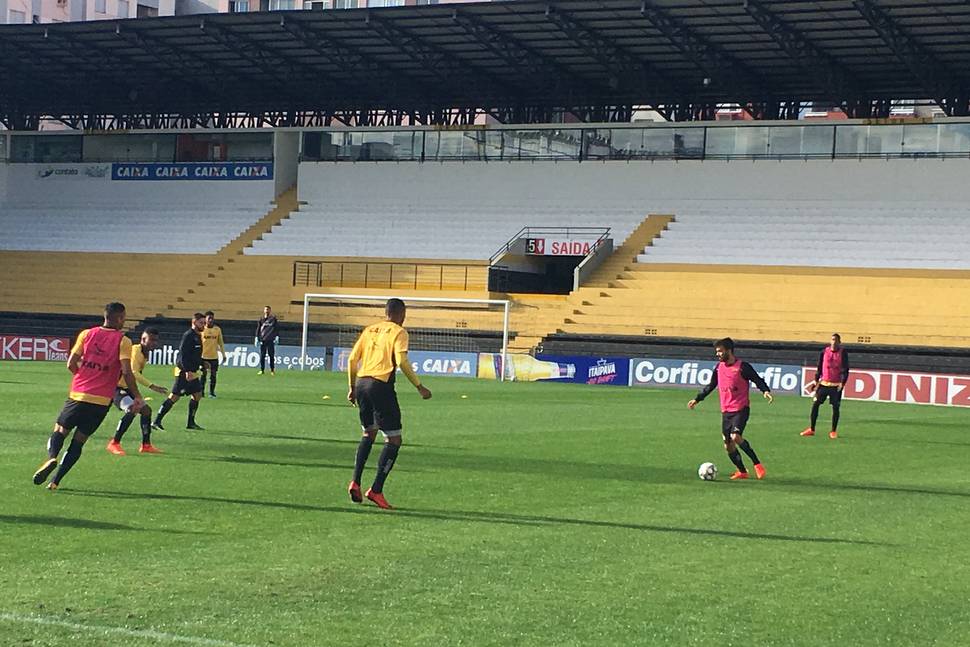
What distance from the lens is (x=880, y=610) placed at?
29.8ft

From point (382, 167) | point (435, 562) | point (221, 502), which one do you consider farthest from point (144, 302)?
point (435, 562)

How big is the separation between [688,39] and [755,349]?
11538mm

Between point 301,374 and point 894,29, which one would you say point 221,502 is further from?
point 894,29

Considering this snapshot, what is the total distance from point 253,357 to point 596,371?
36.8ft

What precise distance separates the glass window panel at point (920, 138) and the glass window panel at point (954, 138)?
0.72 ft

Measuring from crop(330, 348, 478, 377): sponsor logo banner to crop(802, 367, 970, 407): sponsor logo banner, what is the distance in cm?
1145

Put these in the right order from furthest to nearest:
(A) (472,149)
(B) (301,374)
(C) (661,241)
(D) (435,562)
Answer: (A) (472,149)
(C) (661,241)
(B) (301,374)
(D) (435,562)

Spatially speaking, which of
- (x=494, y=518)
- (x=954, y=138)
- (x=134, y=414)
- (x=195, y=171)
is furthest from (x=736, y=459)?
(x=195, y=171)

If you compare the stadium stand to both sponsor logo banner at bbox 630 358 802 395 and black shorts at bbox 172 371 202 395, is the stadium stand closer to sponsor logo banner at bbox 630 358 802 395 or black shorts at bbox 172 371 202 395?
sponsor logo banner at bbox 630 358 802 395

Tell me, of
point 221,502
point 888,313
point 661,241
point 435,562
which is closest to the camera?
point 435,562

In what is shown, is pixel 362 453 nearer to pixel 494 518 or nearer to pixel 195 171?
pixel 494 518

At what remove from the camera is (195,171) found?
60.3 m

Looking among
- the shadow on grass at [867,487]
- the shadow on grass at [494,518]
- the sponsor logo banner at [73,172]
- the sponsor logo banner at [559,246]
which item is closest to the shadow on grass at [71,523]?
the shadow on grass at [494,518]

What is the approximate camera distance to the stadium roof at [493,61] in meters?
46.0
